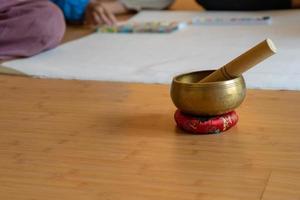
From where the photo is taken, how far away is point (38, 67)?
1.63 m

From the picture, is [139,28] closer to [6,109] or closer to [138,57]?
[138,57]

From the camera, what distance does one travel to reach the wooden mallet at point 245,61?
1.00 metres

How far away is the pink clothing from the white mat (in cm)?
4

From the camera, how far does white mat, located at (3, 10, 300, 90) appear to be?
1.47m

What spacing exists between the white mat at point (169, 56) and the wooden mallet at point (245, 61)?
11.6 inches

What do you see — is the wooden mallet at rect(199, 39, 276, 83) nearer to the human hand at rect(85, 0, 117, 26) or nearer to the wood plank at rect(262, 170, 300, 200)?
the wood plank at rect(262, 170, 300, 200)

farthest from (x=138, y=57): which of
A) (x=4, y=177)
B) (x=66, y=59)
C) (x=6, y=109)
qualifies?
(x=4, y=177)

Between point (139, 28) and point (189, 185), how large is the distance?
1305mm

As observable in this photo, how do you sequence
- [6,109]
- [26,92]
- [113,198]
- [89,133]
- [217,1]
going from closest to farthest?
[113,198], [89,133], [6,109], [26,92], [217,1]

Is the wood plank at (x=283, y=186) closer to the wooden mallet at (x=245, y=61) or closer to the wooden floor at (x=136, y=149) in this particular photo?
the wooden floor at (x=136, y=149)

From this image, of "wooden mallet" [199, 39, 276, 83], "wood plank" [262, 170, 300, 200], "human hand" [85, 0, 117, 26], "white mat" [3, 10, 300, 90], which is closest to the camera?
"wood plank" [262, 170, 300, 200]

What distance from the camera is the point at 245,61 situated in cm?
103

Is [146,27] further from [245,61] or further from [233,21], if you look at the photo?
[245,61]

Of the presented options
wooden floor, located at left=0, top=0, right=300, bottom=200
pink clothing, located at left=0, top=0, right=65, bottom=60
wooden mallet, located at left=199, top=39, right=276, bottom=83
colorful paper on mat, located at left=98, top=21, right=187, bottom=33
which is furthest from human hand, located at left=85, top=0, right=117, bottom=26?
wooden mallet, located at left=199, top=39, right=276, bottom=83
